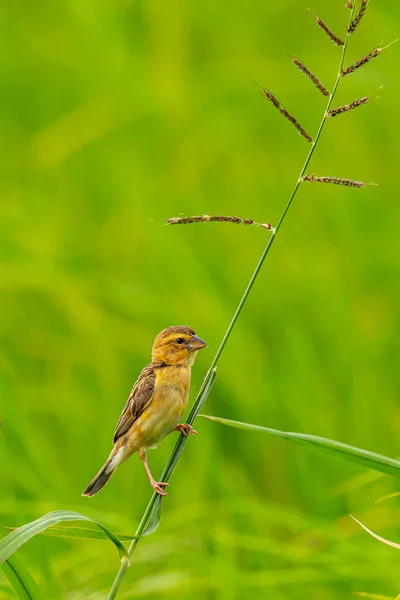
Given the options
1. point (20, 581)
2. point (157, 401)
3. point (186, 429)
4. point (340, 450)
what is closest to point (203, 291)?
point (157, 401)

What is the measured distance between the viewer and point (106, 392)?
5.45 metres

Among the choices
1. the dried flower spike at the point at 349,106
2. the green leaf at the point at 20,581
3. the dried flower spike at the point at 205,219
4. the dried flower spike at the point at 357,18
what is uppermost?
the dried flower spike at the point at 357,18

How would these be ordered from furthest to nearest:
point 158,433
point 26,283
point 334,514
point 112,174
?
point 112,174 < point 26,283 < point 334,514 < point 158,433

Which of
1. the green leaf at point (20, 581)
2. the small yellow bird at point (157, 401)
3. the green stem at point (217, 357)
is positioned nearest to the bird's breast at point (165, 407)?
the small yellow bird at point (157, 401)

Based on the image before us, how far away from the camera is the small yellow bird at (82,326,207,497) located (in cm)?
306

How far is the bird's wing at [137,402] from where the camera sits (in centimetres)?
315

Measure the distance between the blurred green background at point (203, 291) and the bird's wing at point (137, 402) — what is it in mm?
567

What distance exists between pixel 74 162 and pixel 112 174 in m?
1.10

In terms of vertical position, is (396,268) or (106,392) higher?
(396,268)

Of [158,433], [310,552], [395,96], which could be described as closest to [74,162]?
[395,96]

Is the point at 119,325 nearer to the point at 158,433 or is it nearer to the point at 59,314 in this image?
the point at 59,314

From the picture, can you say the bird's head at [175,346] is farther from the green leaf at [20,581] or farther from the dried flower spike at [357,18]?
the dried flower spike at [357,18]

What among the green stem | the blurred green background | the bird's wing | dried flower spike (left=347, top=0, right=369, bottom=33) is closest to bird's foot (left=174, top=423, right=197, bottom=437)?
the green stem

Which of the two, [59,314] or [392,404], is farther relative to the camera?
[59,314]
